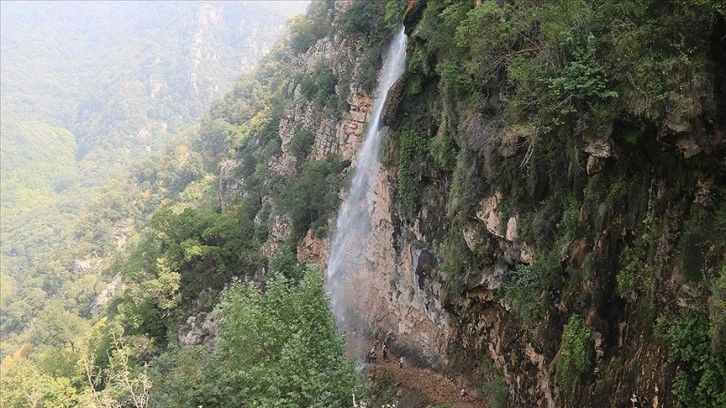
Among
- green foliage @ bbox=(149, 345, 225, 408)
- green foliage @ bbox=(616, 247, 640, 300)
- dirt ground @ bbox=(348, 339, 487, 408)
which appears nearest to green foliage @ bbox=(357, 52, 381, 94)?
dirt ground @ bbox=(348, 339, 487, 408)

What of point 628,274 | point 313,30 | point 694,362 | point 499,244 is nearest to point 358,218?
point 499,244

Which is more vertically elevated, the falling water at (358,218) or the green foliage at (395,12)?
the green foliage at (395,12)

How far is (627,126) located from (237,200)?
122ft

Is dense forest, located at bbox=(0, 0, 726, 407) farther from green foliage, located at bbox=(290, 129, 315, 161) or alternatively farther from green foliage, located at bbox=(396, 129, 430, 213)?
green foliage, located at bbox=(290, 129, 315, 161)

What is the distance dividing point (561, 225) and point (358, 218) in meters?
14.5

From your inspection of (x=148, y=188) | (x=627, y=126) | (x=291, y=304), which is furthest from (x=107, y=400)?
(x=148, y=188)

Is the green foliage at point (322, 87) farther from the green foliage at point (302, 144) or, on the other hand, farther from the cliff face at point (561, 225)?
the cliff face at point (561, 225)

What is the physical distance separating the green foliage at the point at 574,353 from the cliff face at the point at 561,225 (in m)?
0.03

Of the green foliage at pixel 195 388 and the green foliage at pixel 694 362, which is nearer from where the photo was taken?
the green foliage at pixel 694 362

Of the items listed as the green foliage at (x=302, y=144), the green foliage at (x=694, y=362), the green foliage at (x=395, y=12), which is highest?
the green foliage at (x=395, y=12)

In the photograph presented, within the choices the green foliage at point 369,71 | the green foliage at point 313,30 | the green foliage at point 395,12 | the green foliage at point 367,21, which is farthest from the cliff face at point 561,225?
the green foliage at point 313,30

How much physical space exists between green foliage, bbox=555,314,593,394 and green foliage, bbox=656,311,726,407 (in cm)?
173

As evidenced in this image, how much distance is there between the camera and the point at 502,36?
1199cm

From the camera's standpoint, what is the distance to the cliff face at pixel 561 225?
7609 millimetres
